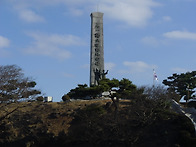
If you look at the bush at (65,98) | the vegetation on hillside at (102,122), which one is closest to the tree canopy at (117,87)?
the vegetation on hillside at (102,122)

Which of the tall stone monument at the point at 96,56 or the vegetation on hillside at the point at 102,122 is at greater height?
the tall stone monument at the point at 96,56

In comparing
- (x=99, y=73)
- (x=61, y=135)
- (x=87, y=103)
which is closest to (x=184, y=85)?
(x=99, y=73)

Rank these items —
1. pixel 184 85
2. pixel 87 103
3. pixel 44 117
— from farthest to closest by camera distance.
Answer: pixel 184 85
pixel 87 103
pixel 44 117

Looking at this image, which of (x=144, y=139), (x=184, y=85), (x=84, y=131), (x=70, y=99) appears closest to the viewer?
(x=144, y=139)

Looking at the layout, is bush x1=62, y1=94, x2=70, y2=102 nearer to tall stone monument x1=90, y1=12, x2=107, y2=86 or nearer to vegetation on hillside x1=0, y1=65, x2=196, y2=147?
tall stone monument x1=90, y1=12, x2=107, y2=86

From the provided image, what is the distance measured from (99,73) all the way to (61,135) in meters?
22.0

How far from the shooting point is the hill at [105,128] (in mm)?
41500

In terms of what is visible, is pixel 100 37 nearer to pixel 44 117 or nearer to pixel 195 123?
pixel 44 117

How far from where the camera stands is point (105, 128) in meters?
44.7

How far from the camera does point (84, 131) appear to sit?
1785 inches

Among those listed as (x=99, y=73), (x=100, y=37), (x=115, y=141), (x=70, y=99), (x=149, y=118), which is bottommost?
(x=115, y=141)

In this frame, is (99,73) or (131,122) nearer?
(131,122)

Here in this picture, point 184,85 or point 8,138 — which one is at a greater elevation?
point 184,85

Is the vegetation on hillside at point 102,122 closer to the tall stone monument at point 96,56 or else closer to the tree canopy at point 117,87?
the tree canopy at point 117,87
